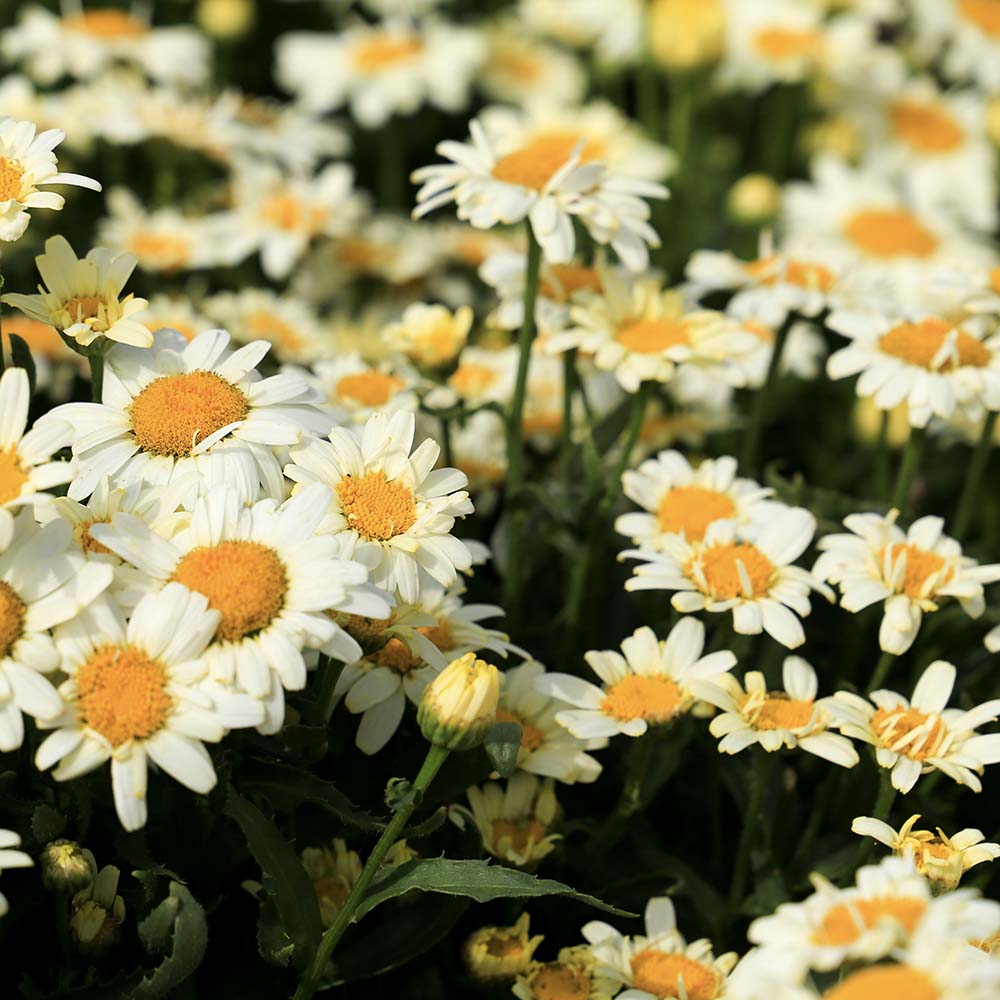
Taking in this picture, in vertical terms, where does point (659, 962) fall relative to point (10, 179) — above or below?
below

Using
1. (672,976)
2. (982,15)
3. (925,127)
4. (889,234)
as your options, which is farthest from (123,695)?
(982,15)

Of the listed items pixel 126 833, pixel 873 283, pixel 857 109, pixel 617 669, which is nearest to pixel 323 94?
pixel 857 109

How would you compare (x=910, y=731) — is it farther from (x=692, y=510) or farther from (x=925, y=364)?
(x=925, y=364)

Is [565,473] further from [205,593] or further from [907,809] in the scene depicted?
[205,593]

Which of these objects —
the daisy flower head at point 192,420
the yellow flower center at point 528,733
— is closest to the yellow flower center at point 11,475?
the daisy flower head at point 192,420

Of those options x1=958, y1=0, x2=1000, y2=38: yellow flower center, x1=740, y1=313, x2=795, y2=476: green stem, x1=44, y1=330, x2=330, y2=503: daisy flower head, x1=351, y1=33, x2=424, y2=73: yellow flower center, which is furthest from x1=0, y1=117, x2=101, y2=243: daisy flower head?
x1=958, y1=0, x2=1000, y2=38: yellow flower center

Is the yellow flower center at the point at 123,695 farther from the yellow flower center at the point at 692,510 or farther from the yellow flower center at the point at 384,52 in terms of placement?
the yellow flower center at the point at 384,52
